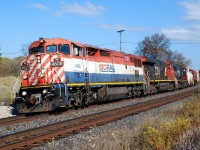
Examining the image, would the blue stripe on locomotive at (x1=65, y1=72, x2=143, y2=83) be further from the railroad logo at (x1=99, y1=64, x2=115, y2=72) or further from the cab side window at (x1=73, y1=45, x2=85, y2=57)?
the cab side window at (x1=73, y1=45, x2=85, y2=57)

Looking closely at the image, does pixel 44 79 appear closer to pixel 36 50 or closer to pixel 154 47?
pixel 36 50

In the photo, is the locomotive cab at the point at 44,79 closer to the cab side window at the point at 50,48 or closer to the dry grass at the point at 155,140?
the cab side window at the point at 50,48

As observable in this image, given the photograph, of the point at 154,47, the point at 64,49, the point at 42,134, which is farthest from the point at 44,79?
the point at 154,47

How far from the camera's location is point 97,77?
20469 millimetres

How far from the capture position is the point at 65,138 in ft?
31.9

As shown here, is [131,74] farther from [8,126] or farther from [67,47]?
[8,126]

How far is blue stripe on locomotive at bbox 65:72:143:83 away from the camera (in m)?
17.2

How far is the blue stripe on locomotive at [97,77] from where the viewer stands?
17200 mm

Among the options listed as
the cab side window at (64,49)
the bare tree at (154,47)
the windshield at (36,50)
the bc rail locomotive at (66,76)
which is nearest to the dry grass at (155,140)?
the bc rail locomotive at (66,76)

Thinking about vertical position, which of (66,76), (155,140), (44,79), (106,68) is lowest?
(155,140)

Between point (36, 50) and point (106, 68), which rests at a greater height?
point (36, 50)

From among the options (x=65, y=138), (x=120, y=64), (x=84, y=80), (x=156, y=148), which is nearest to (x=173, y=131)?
(x=156, y=148)

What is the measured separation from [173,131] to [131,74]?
19.1 metres

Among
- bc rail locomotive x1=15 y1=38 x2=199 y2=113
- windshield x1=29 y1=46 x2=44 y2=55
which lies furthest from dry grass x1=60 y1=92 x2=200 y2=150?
windshield x1=29 y1=46 x2=44 y2=55
